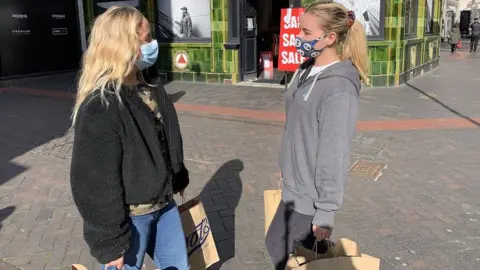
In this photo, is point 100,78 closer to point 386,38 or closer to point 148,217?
point 148,217

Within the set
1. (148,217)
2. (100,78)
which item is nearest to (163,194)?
(148,217)

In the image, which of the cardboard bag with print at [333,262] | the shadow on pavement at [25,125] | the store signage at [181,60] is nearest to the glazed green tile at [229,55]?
the store signage at [181,60]

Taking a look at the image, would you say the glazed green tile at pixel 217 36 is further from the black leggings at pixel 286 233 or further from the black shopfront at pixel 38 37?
the black leggings at pixel 286 233

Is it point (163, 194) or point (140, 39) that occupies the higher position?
point (140, 39)

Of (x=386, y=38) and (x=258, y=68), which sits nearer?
(x=386, y=38)

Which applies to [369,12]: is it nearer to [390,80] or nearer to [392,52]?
[392,52]

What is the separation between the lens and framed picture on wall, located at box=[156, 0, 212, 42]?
41.9ft

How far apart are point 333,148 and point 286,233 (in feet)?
1.99

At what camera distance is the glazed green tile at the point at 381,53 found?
11.2 meters

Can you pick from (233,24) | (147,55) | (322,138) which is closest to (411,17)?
(233,24)

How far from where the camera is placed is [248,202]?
4.72m

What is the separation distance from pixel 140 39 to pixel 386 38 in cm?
1013

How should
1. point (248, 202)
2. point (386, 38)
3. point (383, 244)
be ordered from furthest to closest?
point (386, 38) < point (248, 202) < point (383, 244)

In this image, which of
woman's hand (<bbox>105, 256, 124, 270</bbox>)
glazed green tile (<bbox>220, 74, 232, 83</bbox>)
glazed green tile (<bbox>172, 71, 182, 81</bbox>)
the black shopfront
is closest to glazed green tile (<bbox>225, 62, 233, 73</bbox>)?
glazed green tile (<bbox>220, 74, 232, 83</bbox>)
